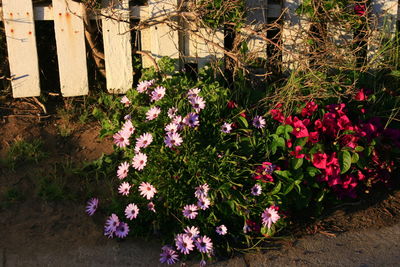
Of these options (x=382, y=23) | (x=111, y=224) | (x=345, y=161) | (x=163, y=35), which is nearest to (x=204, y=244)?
(x=111, y=224)

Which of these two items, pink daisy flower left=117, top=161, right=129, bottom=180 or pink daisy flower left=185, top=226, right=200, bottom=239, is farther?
pink daisy flower left=117, top=161, right=129, bottom=180

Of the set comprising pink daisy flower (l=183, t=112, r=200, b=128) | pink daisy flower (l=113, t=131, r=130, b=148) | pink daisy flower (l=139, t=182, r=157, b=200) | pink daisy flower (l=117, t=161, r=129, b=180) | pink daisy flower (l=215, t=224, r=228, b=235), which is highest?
pink daisy flower (l=183, t=112, r=200, b=128)

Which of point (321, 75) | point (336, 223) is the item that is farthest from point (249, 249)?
point (321, 75)

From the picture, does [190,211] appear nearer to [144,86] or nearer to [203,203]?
[203,203]

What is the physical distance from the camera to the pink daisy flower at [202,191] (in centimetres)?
268

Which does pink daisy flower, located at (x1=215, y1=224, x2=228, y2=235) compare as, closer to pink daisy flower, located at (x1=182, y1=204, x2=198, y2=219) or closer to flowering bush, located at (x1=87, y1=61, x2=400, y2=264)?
flowering bush, located at (x1=87, y1=61, x2=400, y2=264)

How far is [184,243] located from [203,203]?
0.22 meters

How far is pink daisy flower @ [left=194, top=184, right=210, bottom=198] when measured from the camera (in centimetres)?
268

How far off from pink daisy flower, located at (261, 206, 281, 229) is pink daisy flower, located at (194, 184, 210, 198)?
12.5 inches

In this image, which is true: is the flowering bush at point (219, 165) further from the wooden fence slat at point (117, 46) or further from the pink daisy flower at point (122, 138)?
the wooden fence slat at point (117, 46)

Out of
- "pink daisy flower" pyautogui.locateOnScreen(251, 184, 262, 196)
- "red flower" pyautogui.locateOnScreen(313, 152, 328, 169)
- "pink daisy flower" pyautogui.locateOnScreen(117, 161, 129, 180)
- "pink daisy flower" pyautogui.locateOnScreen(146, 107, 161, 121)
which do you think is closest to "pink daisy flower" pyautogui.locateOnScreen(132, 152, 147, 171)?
"pink daisy flower" pyautogui.locateOnScreen(117, 161, 129, 180)

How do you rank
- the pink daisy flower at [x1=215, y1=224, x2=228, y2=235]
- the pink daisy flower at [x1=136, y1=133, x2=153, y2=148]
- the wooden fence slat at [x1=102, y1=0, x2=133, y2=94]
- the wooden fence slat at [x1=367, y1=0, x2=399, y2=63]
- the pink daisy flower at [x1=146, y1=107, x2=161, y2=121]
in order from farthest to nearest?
the wooden fence slat at [x1=367, y1=0, x2=399, y2=63] → the wooden fence slat at [x1=102, y1=0, x2=133, y2=94] → the pink daisy flower at [x1=146, y1=107, x2=161, y2=121] → the pink daisy flower at [x1=136, y1=133, x2=153, y2=148] → the pink daisy flower at [x1=215, y1=224, x2=228, y2=235]

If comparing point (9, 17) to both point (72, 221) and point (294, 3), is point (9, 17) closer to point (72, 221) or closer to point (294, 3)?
point (72, 221)

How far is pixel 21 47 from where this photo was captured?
3.37 meters
